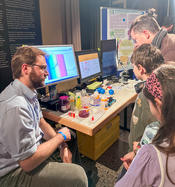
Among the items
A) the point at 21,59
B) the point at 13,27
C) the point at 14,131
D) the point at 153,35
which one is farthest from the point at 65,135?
the point at 13,27

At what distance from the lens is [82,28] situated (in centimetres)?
301

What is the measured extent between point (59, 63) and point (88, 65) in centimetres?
49

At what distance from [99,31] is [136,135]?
2268 mm

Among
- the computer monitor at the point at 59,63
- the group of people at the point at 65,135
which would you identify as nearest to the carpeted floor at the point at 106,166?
the group of people at the point at 65,135

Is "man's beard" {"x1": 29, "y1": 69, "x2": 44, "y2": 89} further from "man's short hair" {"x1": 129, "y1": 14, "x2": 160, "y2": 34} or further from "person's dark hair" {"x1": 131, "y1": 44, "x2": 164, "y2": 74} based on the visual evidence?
"man's short hair" {"x1": 129, "y1": 14, "x2": 160, "y2": 34}

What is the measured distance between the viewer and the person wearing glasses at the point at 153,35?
5.00 feet

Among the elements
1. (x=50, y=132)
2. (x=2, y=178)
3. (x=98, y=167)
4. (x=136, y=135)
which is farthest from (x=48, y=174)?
(x=98, y=167)

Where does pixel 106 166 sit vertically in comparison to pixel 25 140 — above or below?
below

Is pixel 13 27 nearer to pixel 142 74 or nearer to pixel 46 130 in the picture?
pixel 46 130

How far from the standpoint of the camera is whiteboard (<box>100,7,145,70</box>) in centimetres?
279

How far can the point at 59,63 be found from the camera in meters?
1.68

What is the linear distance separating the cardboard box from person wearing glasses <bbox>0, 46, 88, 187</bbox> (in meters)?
0.68

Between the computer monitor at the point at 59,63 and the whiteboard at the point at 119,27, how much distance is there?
1140 millimetres

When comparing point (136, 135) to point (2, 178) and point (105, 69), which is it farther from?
point (105, 69)
